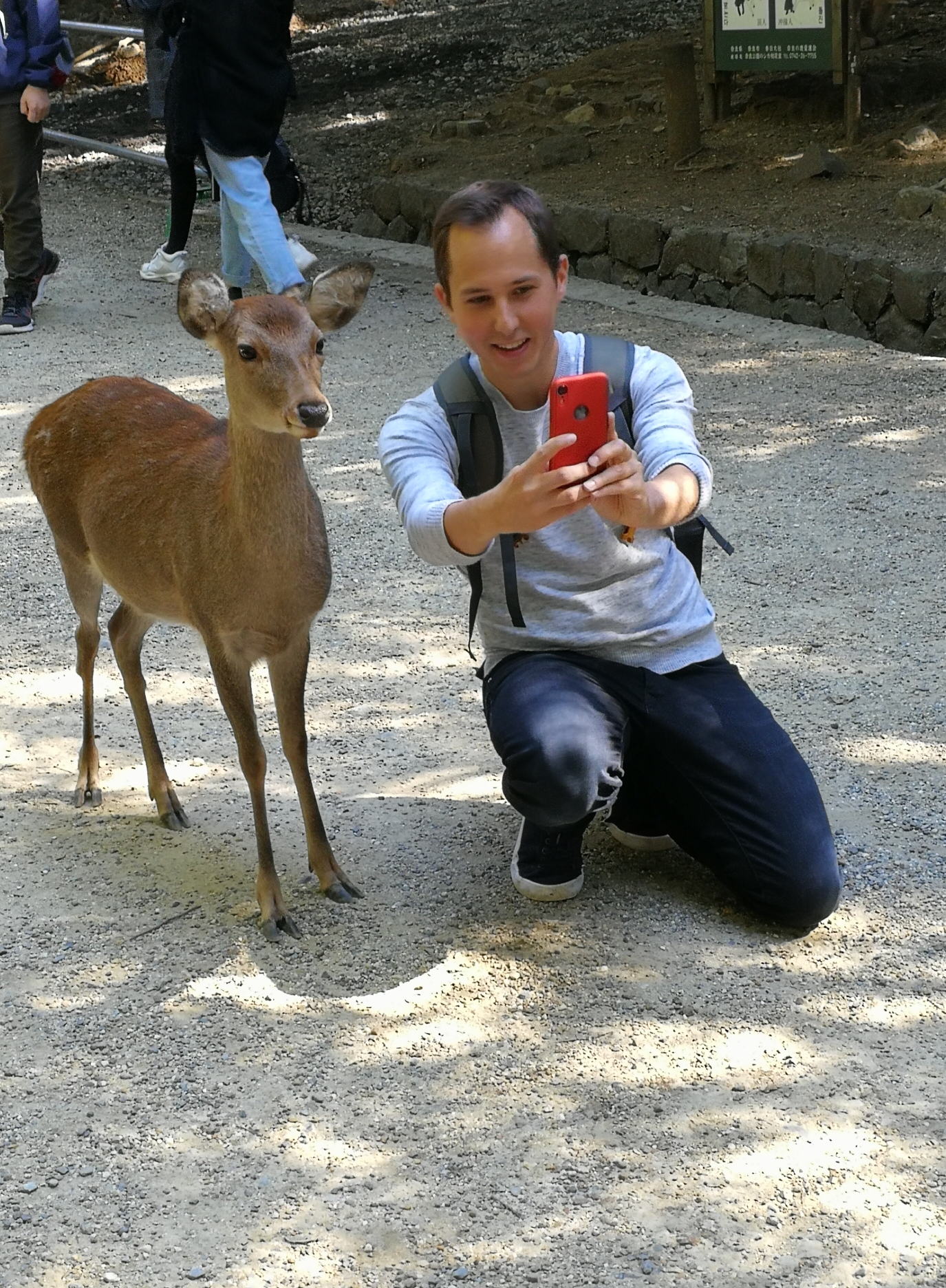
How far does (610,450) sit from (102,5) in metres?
14.9

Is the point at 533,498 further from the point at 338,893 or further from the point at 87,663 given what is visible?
the point at 87,663

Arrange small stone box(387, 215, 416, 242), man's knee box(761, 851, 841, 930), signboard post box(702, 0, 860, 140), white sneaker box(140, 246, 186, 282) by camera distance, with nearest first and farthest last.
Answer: man's knee box(761, 851, 841, 930) → white sneaker box(140, 246, 186, 282) → signboard post box(702, 0, 860, 140) → small stone box(387, 215, 416, 242)

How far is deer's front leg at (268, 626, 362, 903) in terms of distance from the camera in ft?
11.2

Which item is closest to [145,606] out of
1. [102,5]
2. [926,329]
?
[926,329]

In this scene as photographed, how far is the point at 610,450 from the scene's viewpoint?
8.80 feet

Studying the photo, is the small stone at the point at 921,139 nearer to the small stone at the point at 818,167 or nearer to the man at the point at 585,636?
the small stone at the point at 818,167

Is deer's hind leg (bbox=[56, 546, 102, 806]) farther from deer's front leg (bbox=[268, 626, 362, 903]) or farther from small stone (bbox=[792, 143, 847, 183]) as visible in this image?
small stone (bbox=[792, 143, 847, 183])

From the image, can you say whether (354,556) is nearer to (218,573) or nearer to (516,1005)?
(218,573)

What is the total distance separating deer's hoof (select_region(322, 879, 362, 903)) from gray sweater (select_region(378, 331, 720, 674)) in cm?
60

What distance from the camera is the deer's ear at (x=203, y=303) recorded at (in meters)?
3.15

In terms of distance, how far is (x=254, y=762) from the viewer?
3.43 m

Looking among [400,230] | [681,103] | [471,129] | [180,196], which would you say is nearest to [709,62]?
[681,103]

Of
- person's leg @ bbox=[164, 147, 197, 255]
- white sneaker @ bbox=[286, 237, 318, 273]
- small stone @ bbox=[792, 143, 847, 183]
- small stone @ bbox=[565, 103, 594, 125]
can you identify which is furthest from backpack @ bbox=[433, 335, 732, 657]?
small stone @ bbox=[565, 103, 594, 125]

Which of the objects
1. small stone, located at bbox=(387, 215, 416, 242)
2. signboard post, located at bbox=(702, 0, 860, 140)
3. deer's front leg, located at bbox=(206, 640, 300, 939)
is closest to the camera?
deer's front leg, located at bbox=(206, 640, 300, 939)
